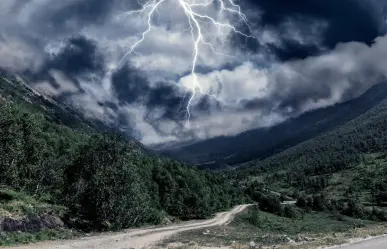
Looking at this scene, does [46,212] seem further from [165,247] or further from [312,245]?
[312,245]

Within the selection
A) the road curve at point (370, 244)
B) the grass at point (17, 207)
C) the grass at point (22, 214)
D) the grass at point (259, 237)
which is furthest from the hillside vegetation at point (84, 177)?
the road curve at point (370, 244)

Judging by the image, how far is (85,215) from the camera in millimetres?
59156

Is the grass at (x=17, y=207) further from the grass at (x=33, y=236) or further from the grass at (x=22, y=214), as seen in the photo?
the grass at (x=33, y=236)

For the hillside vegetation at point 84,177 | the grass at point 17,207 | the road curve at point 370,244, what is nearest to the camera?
the road curve at point 370,244

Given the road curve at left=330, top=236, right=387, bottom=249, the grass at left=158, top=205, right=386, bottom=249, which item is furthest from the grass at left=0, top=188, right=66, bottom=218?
the road curve at left=330, top=236, right=387, bottom=249

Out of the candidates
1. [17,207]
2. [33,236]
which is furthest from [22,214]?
[33,236]

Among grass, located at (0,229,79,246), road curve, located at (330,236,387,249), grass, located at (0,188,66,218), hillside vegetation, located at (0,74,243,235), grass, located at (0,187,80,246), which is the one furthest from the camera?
hillside vegetation, located at (0,74,243,235)

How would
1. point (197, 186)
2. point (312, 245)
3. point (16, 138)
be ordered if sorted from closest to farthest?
point (312, 245) → point (16, 138) → point (197, 186)

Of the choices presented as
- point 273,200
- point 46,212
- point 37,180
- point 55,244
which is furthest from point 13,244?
point 273,200

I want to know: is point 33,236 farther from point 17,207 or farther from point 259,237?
point 259,237

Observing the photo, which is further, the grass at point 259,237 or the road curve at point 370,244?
the grass at point 259,237

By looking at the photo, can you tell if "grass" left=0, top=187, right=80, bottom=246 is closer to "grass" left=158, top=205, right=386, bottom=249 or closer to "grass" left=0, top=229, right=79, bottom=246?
"grass" left=0, top=229, right=79, bottom=246

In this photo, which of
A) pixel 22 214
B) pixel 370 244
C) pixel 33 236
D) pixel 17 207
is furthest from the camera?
pixel 17 207

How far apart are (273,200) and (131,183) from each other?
398 feet
